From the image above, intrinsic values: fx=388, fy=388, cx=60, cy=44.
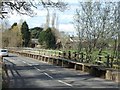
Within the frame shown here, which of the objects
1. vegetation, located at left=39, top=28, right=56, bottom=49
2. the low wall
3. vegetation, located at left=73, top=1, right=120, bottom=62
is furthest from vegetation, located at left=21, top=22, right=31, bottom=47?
vegetation, located at left=73, top=1, right=120, bottom=62

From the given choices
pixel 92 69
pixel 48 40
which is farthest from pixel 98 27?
pixel 48 40

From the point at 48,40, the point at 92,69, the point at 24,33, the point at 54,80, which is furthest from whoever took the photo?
the point at 24,33

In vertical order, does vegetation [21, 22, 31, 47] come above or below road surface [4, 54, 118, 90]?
above

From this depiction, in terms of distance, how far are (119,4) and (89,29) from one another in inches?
146

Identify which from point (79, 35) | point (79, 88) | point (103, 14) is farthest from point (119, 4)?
point (79, 88)

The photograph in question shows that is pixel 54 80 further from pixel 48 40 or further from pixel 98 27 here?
pixel 48 40

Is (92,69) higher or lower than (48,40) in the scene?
lower

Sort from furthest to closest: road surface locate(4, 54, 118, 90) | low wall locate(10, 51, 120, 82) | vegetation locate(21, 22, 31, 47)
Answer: vegetation locate(21, 22, 31, 47) < low wall locate(10, 51, 120, 82) < road surface locate(4, 54, 118, 90)

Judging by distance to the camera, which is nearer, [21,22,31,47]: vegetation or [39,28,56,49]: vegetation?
[39,28,56,49]: vegetation

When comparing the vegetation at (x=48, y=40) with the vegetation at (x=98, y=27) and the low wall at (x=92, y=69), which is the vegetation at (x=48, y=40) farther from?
the vegetation at (x=98, y=27)

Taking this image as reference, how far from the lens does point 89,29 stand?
36250 millimetres

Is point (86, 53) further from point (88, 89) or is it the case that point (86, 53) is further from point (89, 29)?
point (88, 89)

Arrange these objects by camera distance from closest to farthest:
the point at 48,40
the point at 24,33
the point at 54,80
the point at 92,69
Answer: the point at 54,80, the point at 92,69, the point at 48,40, the point at 24,33

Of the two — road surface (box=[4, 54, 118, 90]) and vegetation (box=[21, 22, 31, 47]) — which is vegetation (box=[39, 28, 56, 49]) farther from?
road surface (box=[4, 54, 118, 90])
